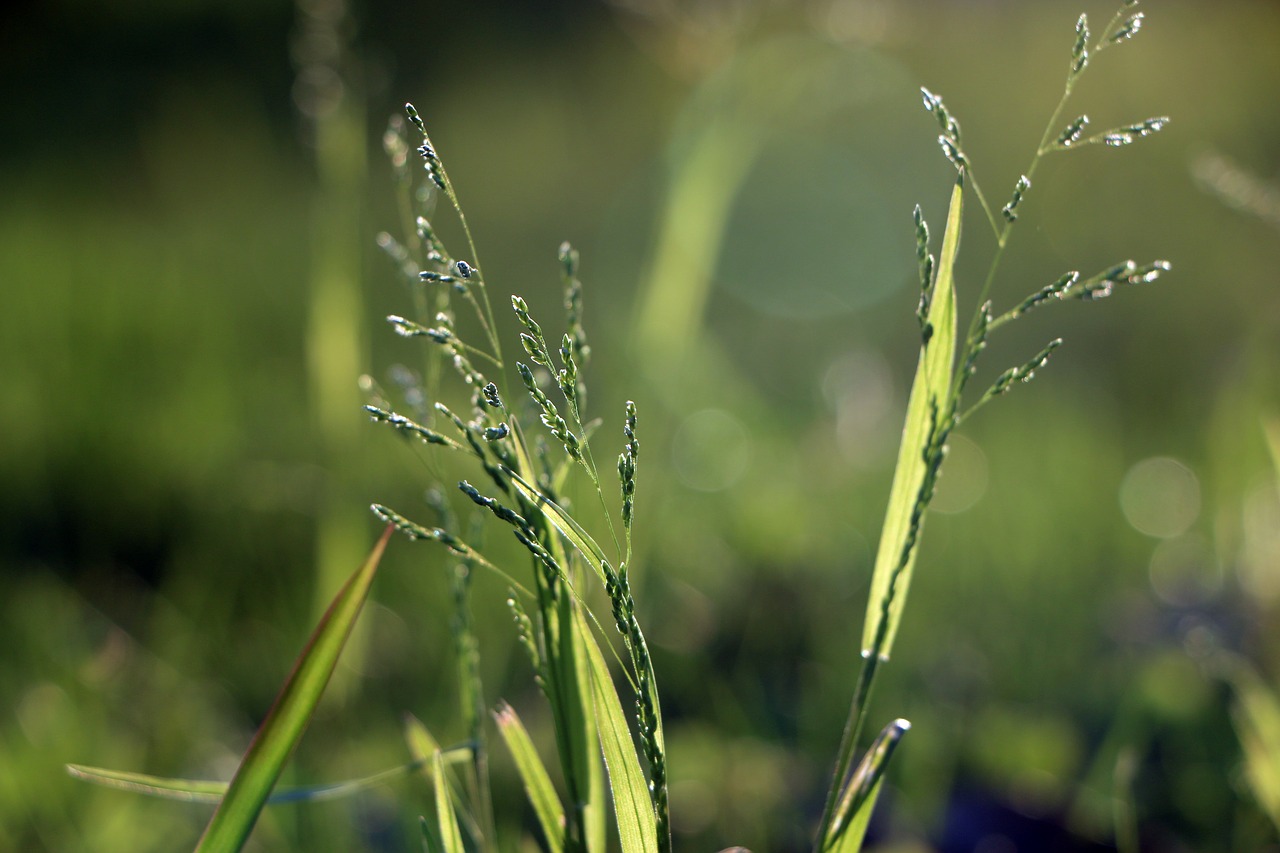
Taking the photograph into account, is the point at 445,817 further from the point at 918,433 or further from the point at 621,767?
the point at 918,433

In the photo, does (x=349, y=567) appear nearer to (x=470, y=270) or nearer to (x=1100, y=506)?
(x=470, y=270)

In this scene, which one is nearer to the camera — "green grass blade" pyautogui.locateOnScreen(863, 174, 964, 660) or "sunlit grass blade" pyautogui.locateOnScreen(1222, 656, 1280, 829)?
"green grass blade" pyautogui.locateOnScreen(863, 174, 964, 660)

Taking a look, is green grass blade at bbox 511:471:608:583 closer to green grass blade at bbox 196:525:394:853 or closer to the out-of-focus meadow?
green grass blade at bbox 196:525:394:853

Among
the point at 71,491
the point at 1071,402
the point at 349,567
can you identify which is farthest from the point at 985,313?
the point at 1071,402

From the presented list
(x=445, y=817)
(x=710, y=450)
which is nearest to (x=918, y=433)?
(x=445, y=817)

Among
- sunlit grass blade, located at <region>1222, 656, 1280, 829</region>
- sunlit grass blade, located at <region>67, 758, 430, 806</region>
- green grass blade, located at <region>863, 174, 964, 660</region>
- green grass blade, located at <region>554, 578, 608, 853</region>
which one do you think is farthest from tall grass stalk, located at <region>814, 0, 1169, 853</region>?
sunlit grass blade, located at <region>1222, 656, 1280, 829</region>
